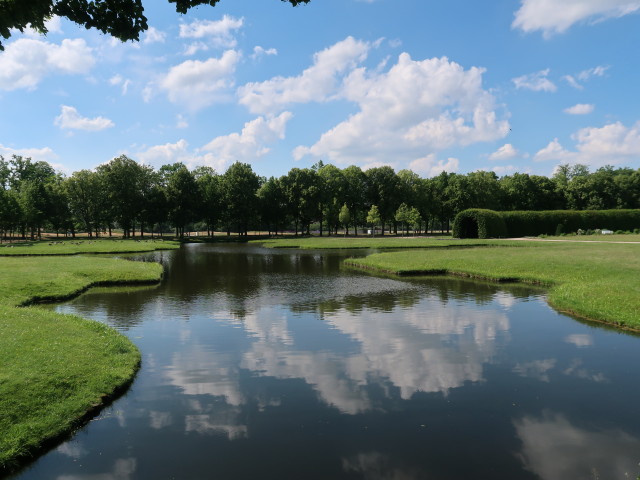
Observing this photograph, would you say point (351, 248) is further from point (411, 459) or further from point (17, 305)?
point (411, 459)

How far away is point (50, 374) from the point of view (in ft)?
39.1

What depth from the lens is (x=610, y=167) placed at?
19962cm

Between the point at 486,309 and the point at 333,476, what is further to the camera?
the point at 486,309

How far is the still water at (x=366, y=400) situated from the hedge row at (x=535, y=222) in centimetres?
6253

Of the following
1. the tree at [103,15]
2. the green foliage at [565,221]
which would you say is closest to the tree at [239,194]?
the green foliage at [565,221]

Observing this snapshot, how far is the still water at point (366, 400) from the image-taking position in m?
8.75

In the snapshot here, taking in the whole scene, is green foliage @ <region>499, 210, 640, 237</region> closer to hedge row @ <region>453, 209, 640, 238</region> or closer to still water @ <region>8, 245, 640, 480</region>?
hedge row @ <region>453, 209, 640, 238</region>

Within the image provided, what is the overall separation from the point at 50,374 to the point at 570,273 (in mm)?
32847

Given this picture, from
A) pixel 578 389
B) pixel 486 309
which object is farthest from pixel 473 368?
pixel 486 309

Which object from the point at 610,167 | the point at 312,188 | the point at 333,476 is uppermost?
the point at 610,167

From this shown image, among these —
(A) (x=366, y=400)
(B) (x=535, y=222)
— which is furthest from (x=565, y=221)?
(A) (x=366, y=400)

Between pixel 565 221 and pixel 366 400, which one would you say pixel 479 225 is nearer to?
pixel 565 221

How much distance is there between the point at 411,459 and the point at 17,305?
23327 mm

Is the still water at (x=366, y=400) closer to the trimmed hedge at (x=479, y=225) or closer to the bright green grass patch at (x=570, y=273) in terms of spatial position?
the bright green grass patch at (x=570, y=273)
